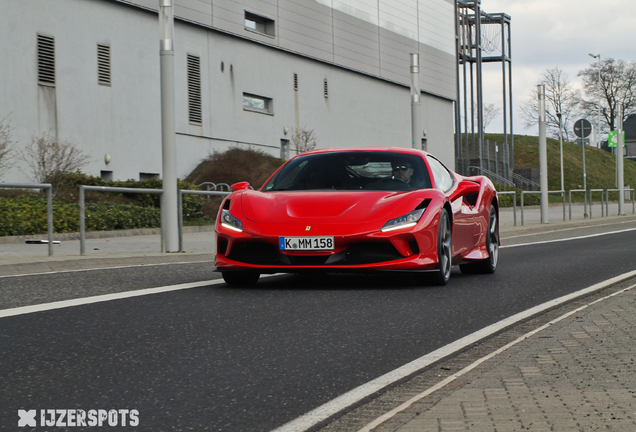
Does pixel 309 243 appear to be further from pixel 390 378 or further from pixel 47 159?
pixel 47 159

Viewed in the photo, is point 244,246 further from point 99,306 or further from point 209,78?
point 209,78

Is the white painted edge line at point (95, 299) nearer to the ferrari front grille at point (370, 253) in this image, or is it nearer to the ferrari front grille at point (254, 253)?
the ferrari front grille at point (254, 253)

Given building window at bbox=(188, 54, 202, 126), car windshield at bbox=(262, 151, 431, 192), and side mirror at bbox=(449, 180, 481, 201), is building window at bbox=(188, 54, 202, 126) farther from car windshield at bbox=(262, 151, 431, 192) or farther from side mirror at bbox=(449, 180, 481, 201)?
car windshield at bbox=(262, 151, 431, 192)

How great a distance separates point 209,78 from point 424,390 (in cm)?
2854

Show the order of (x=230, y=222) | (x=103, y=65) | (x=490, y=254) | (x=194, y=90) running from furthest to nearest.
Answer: (x=194, y=90), (x=103, y=65), (x=490, y=254), (x=230, y=222)

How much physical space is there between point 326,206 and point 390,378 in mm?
3492

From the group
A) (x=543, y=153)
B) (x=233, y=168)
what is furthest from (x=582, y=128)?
(x=233, y=168)

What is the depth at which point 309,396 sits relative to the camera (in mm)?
3787

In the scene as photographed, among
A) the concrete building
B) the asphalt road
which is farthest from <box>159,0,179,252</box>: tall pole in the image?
the concrete building

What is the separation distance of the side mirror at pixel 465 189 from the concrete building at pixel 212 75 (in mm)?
16740

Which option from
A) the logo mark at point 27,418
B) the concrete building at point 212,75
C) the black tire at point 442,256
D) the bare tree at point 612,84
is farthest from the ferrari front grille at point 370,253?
the bare tree at point 612,84

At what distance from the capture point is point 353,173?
8383 mm

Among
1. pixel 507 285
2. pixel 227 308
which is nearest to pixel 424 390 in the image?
pixel 227 308

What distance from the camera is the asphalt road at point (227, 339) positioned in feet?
11.9
